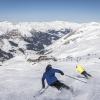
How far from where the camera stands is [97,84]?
18625 mm

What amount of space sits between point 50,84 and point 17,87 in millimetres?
3812

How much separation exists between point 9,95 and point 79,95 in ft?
17.0

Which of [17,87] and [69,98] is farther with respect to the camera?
[17,87]

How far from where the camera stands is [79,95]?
16484 millimetres

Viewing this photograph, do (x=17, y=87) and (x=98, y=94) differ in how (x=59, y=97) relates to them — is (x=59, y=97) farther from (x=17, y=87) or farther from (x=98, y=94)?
(x=17, y=87)

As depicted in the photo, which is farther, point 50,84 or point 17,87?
point 17,87

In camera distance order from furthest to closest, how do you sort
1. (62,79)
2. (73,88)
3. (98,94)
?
(62,79)
(73,88)
(98,94)

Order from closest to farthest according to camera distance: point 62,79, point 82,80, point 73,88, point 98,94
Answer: point 98,94 < point 73,88 < point 82,80 < point 62,79

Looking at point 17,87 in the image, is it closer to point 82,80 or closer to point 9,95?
point 9,95

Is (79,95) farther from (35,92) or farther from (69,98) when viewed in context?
(35,92)

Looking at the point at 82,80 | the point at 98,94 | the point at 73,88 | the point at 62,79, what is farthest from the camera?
the point at 62,79

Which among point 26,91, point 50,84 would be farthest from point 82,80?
point 26,91

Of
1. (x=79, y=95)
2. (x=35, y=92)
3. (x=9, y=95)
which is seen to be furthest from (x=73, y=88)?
(x=9, y=95)

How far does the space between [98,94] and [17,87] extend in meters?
7.38
